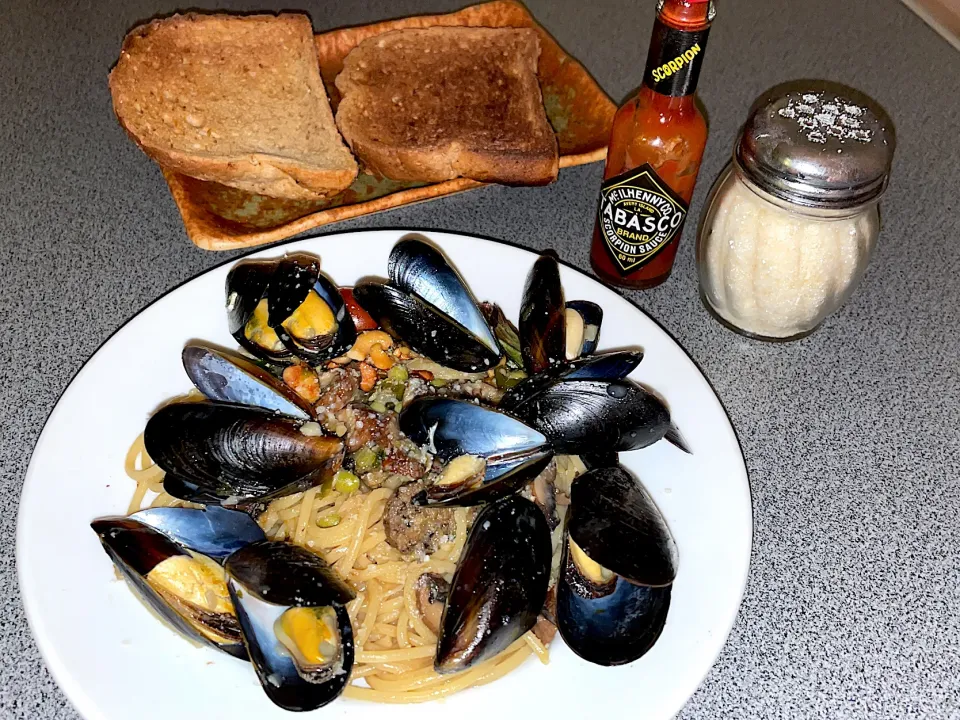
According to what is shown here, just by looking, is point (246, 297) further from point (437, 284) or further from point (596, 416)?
point (596, 416)

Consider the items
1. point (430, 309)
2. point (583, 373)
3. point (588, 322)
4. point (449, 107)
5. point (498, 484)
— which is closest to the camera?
point (498, 484)

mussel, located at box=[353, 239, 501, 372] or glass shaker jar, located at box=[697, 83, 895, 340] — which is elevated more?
glass shaker jar, located at box=[697, 83, 895, 340]

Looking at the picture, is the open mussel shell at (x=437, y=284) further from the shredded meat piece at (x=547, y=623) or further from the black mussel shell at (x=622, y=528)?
the shredded meat piece at (x=547, y=623)

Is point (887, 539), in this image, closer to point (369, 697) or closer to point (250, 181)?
point (369, 697)

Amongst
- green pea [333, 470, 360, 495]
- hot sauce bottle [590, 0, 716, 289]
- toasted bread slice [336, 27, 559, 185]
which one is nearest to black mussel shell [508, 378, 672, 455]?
green pea [333, 470, 360, 495]

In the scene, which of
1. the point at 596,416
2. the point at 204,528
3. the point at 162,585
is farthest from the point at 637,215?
the point at 162,585

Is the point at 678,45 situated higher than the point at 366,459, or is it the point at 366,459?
the point at 678,45

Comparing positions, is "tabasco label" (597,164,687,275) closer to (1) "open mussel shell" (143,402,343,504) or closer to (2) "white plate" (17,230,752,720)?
(2) "white plate" (17,230,752,720)
